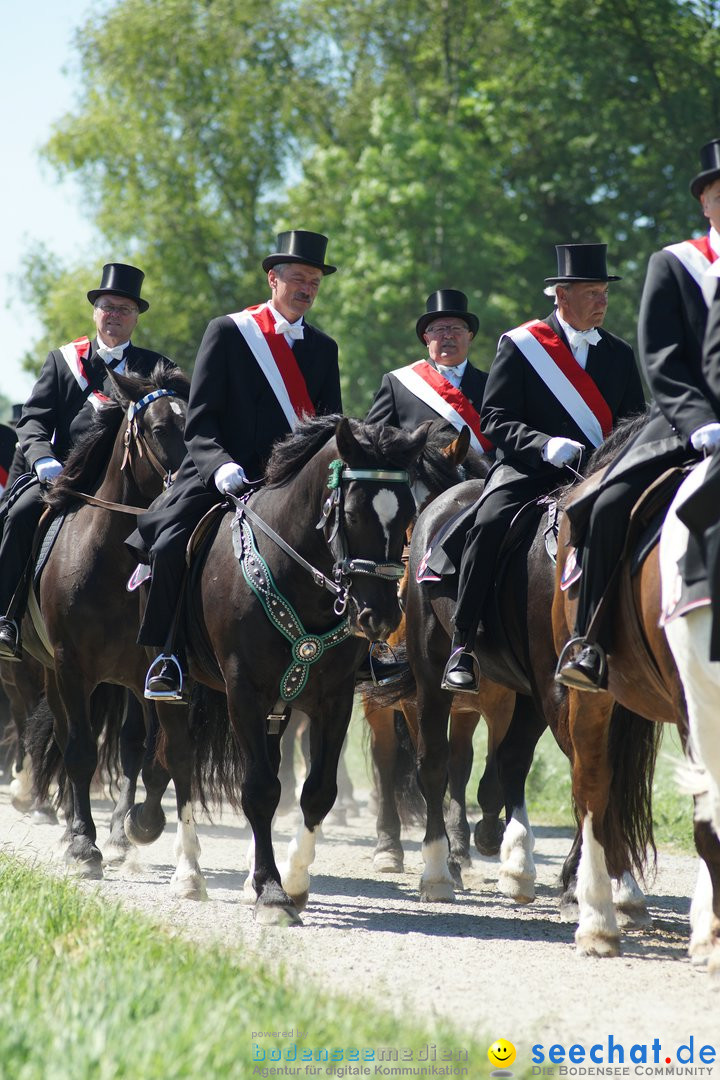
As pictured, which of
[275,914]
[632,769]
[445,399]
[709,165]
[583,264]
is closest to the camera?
[709,165]

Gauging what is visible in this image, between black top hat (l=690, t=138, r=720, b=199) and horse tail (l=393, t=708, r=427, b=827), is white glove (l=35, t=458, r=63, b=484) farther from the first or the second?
black top hat (l=690, t=138, r=720, b=199)

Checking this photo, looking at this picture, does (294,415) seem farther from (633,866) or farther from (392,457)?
(633,866)

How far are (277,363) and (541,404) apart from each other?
150cm

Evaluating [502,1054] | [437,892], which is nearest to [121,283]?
[437,892]

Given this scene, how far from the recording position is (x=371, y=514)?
6.77m

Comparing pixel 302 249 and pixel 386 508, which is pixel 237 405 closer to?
pixel 302 249

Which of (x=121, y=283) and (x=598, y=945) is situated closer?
(x=598, y=945)

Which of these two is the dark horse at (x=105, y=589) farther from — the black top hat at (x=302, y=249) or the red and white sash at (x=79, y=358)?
the black top hat at (x=302, y=249)

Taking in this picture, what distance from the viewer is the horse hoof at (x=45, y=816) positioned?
38.4ft

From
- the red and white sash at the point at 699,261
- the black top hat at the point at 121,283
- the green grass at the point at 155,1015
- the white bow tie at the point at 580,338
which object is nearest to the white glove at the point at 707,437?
the red and white sash at the point at 699,261

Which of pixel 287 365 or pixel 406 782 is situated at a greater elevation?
pixel 287 365

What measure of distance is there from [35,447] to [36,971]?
18.9 ft

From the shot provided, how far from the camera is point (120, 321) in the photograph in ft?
34.6

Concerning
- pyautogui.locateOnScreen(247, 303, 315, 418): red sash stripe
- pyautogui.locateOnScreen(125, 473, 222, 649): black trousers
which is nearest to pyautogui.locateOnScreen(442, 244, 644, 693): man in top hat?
pyautogui.locateOnScreen(247, 303, 315, 418): red sash stripe
